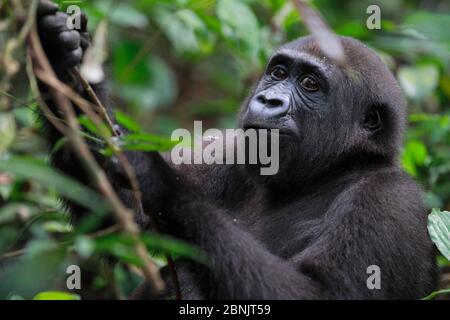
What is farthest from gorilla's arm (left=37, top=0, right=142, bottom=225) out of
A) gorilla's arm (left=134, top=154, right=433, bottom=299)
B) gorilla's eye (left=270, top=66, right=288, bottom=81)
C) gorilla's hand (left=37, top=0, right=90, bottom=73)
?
gorilla's eye (left=270, top=66, right=288, bottom=81)

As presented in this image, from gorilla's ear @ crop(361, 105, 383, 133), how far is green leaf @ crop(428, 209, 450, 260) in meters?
0.85

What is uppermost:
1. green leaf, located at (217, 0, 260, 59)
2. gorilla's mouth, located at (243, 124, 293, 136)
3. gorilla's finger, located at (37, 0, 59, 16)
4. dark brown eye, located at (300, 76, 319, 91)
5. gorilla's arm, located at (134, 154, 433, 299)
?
green leaf, located at (217, 0, 260, 59)

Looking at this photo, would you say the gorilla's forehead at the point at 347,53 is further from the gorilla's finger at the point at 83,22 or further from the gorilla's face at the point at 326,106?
the gorilla's finger at the point at 83,22

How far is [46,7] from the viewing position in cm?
380

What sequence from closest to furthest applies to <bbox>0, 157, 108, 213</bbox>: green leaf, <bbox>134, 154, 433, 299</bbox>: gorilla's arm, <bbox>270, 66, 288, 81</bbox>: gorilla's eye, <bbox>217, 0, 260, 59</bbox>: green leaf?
<bbox>0, 157, 108, 213</bbox>: green leaf
<bbox>134, 154, 433, 299</bbox>: gorilla's arm
<bbox>270, 66, 288, 81</bbox>: gorilla's eye
<bbox>217, 0, 260, 59</bbox>: green leaf

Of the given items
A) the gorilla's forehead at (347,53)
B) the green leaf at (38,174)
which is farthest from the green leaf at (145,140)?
the gorilla's forehead at (347,53)

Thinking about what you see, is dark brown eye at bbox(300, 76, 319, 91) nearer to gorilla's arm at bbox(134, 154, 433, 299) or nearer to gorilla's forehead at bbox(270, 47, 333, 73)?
gorilla's forehead at bbox(270, 47, 333, 73)

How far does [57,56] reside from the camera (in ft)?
13.4

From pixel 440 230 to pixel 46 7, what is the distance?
2369 millimetres

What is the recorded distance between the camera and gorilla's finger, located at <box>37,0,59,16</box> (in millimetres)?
3777

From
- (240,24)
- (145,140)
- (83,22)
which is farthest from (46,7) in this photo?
(240,24)

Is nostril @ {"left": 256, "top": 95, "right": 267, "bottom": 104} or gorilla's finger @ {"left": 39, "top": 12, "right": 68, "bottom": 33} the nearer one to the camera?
gorilla's finger @ {"left": 39, "top": 12, "right": 68, "bottom": 33}

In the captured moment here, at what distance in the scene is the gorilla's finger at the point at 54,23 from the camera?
388 cm

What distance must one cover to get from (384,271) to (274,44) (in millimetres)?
3865
